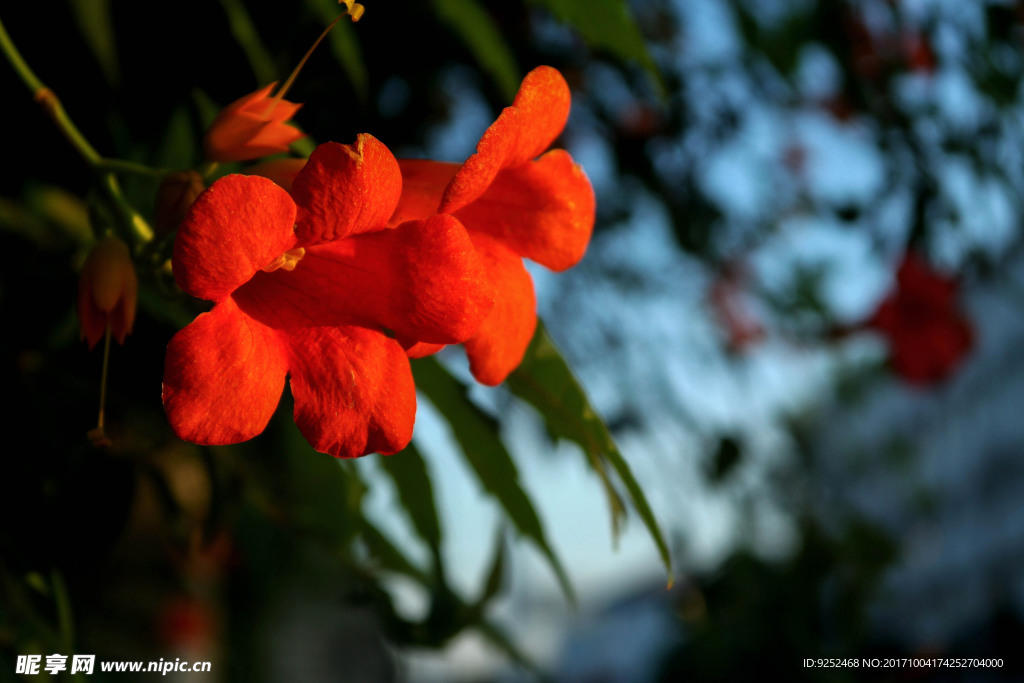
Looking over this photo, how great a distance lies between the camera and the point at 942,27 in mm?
2131

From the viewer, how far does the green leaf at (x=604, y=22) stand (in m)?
0.92

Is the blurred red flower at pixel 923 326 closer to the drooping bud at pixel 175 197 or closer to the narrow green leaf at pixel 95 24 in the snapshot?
the narrow green leaf at pixel 95 24

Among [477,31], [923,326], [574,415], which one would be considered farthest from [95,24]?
[923,326]

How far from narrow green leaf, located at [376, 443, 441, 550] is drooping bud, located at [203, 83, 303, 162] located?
465 millimetres

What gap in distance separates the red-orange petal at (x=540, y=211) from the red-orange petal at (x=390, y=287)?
130mm

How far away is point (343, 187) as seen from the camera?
1.79 ft

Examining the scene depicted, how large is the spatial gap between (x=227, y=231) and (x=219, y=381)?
103 mm

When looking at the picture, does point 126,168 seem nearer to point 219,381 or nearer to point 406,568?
point 219,381

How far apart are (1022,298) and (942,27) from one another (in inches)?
166

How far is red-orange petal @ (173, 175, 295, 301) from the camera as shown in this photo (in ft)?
1.66

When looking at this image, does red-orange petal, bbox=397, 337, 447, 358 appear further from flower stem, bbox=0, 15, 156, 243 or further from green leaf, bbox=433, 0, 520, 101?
green leaf, bbox=433, 0, 520, 101

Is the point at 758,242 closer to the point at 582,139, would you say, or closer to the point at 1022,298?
the point at 582,139

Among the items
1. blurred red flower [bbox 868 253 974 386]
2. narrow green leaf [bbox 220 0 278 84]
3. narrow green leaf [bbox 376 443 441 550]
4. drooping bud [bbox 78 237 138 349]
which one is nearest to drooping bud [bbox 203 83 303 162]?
drooping bud [bbox 78 237 138 349]

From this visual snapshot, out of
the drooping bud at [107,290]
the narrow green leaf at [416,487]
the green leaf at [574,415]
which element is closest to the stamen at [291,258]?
the drooping bud at [107,290]
